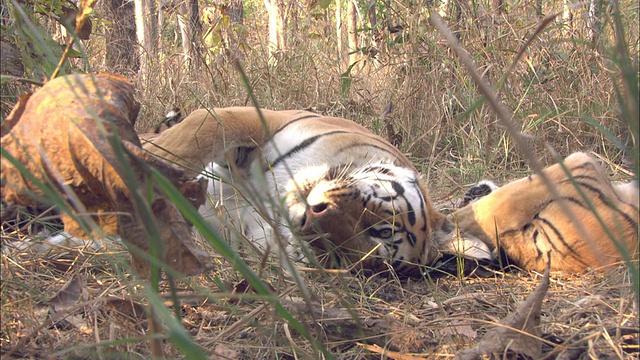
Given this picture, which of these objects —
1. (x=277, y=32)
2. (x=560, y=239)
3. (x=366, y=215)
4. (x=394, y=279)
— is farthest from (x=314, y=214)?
(x=277, y=32)

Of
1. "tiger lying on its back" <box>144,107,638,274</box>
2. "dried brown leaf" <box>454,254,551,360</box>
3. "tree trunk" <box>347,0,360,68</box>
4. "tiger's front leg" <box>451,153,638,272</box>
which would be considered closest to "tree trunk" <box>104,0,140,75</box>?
"tree trunk" <box>347,0,360,68</box>

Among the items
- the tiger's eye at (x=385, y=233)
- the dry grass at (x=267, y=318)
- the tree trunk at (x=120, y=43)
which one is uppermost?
the tree trunk at (x=120, y=43)

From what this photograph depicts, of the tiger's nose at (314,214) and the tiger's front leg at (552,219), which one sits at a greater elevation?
the tiger's nose at (314,214)

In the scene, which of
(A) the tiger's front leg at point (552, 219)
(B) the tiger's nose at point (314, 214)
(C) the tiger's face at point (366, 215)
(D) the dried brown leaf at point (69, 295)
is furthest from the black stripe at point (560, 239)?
(D) the dried brown leaf at point (69, 295)

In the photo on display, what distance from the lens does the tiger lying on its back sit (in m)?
2.27

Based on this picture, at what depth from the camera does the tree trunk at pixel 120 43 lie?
5180 mm

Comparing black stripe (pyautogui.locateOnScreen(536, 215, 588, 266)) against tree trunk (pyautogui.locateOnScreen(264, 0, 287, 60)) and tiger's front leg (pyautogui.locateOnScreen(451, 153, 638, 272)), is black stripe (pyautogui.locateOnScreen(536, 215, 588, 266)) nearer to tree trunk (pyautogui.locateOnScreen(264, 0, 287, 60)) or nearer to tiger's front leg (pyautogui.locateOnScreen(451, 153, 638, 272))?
tiger's front leg (pyautogui.locateOnScreen(451, 153, 638, 272))

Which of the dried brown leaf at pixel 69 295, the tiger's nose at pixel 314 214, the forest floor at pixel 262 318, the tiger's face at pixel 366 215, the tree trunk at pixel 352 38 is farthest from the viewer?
the tree trunk at pixel 352 38

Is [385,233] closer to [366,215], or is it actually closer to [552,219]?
[366,215]

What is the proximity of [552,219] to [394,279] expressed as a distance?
82 centimetres

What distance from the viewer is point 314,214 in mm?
2049

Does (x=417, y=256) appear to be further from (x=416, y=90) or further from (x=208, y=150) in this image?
(x=416, y=90)

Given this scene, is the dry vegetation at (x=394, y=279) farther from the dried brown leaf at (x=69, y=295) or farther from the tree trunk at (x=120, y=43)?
the tree trunk at (x=120, y=43)

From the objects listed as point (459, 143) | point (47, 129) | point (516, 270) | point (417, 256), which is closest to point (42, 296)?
point (47, 129)
